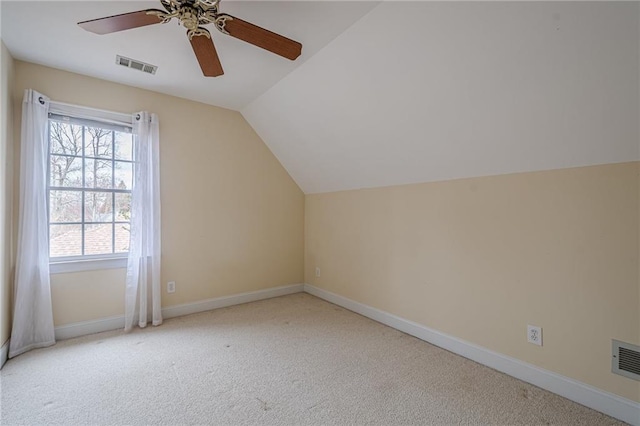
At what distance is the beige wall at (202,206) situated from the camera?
2750 mm

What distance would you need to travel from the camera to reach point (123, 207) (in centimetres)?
306

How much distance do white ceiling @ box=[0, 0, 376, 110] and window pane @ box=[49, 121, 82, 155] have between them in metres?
0.53

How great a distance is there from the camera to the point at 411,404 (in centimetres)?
179

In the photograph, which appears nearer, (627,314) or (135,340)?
(627,314)

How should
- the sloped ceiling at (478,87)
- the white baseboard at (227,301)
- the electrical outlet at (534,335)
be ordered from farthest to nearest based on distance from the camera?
the white baseboard at (227,301)
the electrical outlet at (534,335)
the sloped ceiling at (478,87)

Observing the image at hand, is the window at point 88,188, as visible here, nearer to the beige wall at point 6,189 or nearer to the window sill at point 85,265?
the window sill at point 85,265

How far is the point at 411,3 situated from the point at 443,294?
88.0 inches

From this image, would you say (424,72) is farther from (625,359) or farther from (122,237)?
(122,237)

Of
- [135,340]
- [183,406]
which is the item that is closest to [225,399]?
[183,406]

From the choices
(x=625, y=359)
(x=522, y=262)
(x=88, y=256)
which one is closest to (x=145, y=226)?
(x=88, y=256)

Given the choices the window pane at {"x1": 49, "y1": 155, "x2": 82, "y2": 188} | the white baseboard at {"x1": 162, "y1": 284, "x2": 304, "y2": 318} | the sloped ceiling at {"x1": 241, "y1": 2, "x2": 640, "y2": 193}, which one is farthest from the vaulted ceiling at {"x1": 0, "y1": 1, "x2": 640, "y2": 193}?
the white baseboard at {"x1": 162, "y1": 284, "x2": 304, "y2": 318}

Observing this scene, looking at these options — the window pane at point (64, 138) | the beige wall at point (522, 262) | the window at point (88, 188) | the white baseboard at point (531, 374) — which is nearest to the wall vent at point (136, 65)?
the window at point (88, 188)

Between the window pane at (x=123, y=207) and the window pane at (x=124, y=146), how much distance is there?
1.33 feet

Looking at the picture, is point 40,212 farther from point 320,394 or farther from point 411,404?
point 411,404
